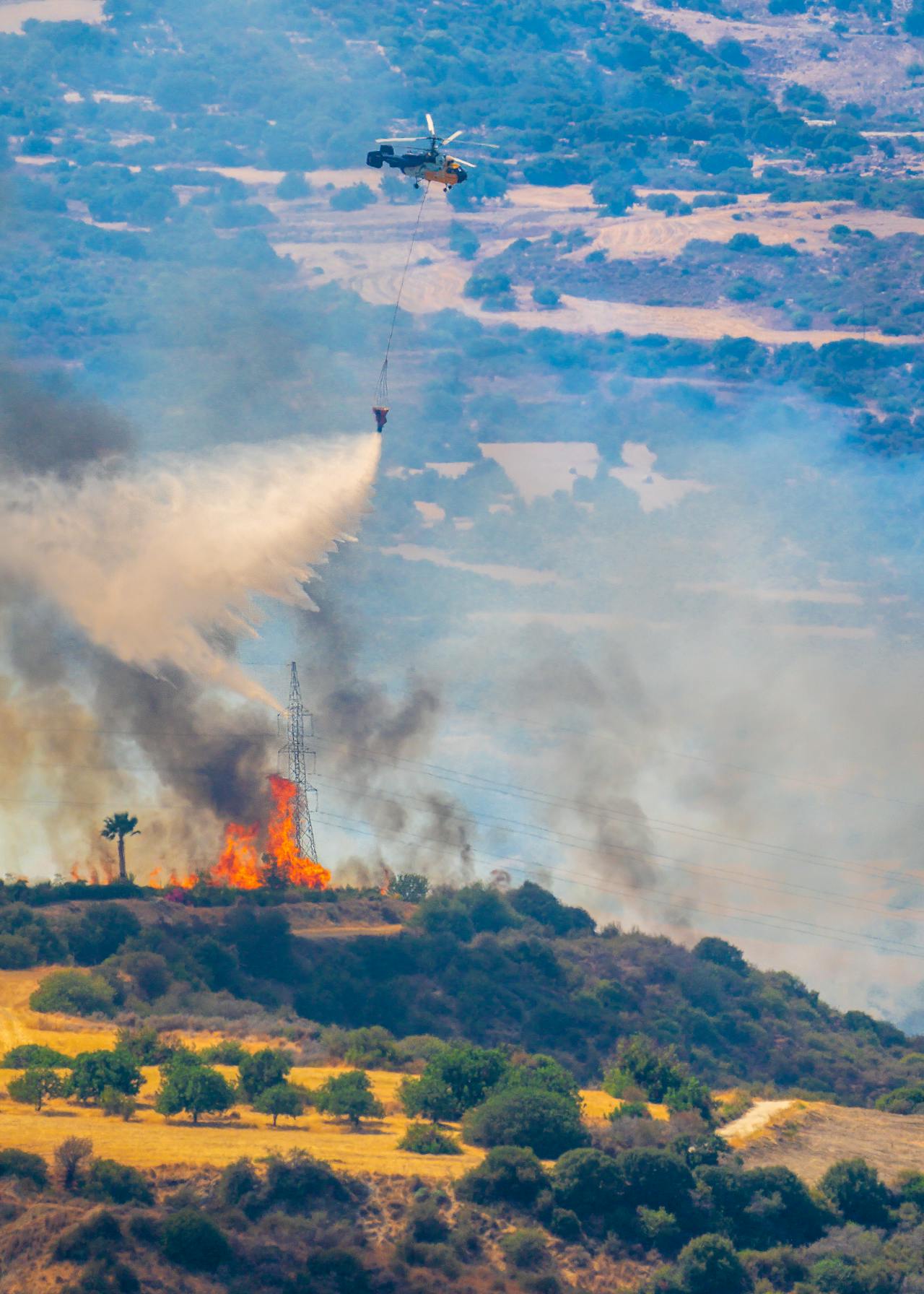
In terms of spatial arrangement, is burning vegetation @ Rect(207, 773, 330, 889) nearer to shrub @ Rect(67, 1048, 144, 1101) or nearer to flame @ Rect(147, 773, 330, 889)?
flame @ Rect(147, 773, 330, 889)

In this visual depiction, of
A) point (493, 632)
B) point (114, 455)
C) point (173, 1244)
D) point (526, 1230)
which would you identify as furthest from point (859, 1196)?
point (493, 632)

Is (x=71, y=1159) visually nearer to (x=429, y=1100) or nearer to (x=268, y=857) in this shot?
(x=429, y=1100)

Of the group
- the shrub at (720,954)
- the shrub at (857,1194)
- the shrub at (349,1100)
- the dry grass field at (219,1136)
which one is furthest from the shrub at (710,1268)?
the shrub at (720,954)

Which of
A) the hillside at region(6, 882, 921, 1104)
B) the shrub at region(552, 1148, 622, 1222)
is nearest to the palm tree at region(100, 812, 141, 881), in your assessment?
the hillside at region(6, 882, 921, 1104)

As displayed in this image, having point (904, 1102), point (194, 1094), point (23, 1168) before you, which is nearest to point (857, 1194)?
point (904, 1102)

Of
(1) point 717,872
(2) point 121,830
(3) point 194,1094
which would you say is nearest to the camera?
(3) point 194,1094

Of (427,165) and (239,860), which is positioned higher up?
(427,165)
